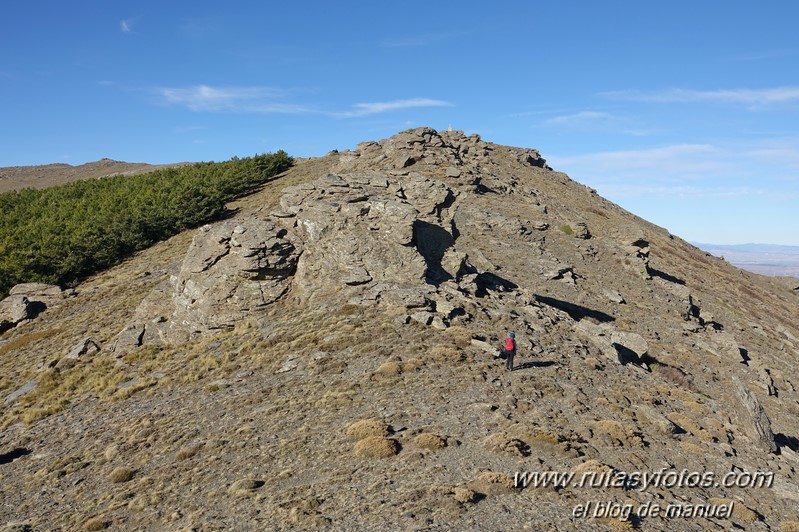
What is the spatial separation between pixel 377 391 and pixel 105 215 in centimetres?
6434

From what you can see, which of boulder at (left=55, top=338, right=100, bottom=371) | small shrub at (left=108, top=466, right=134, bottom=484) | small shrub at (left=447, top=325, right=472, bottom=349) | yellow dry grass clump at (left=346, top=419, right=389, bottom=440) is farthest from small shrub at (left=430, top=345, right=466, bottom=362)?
boulder at (left=55, top=338, right=100, bottom=371)

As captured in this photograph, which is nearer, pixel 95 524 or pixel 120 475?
pixel 95 524

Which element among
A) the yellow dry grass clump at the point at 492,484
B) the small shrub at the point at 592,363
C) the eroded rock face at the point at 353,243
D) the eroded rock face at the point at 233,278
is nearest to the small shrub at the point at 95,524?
the yellow dry grass clump at the point at 492,484

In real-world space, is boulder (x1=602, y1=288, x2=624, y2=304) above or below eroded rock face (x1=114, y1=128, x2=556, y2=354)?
below

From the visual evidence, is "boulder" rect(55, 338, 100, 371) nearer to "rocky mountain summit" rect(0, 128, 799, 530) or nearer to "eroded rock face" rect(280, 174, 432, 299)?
"rocky mountain summit" rect(0, 128, 799, 530)

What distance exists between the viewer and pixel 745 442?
23.9 m

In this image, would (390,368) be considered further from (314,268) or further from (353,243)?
(353,243)

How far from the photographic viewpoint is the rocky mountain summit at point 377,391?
53.5 feet

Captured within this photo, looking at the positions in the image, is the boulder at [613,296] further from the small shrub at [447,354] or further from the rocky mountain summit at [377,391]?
the small shrub at [447,354]

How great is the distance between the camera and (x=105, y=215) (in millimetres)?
69875

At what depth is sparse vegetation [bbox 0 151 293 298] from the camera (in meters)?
57.8

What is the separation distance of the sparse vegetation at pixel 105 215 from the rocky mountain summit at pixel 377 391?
27.2ft

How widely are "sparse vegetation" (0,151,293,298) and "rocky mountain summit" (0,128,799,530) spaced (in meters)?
8.30

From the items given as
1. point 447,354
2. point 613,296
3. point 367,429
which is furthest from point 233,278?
point 613,296
